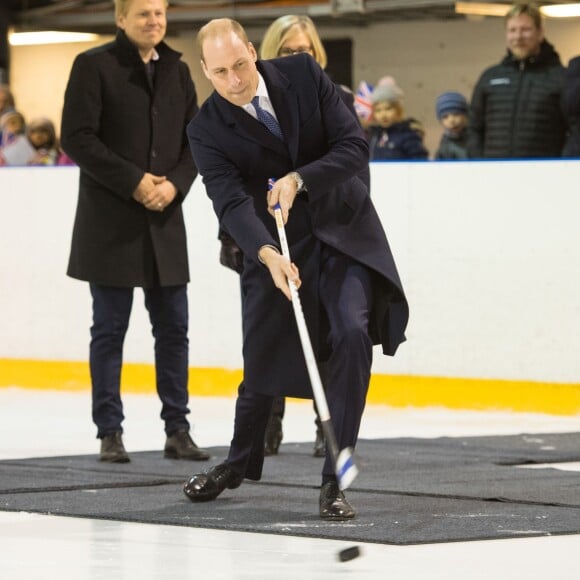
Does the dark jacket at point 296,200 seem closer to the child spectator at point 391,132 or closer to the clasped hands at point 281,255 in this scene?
the clasped hands at point 281,255

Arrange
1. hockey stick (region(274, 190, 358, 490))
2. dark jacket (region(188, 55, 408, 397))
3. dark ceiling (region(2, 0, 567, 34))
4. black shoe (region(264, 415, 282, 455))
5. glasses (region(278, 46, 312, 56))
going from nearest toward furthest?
hockey stick (region(274, 190, 358, 490)), dark jacket (region(188, 55, 408, 397)), glasses (region(278, 46, 312, 56)), black shoe (region(264, 415, 282, 455)), dark ceiling (region(2, 0, 567, 34))

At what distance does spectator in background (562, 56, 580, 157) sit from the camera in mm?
7148

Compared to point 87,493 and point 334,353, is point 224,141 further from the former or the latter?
point 87,493

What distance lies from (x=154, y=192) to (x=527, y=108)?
2379 mm

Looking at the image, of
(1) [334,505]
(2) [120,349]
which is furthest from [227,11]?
(1) [334,505]

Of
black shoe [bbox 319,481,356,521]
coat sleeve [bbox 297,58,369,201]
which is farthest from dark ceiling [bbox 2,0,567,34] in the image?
black shoe [bbox 319,481,356,521]

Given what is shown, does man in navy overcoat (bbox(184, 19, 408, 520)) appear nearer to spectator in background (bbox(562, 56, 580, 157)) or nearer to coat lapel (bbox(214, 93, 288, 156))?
coat lapel (bbox(214, 93, 288, 156))

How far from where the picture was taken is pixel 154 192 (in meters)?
5.48

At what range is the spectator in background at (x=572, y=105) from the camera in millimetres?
7148

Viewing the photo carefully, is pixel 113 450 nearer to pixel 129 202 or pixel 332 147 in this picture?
pixel 129 202

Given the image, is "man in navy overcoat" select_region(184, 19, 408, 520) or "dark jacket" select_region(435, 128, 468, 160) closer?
"man in navy overcoat" select_region(184, 19, 408, 520)

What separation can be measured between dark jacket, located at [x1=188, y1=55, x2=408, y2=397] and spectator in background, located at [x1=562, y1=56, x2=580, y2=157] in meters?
3.09

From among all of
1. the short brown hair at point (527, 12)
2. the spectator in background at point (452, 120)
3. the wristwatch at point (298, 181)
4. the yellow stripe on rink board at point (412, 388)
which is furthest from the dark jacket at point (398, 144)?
the wristwatch at point (298, 181)

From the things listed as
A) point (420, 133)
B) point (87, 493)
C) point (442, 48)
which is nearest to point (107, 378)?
point (87, 493)
